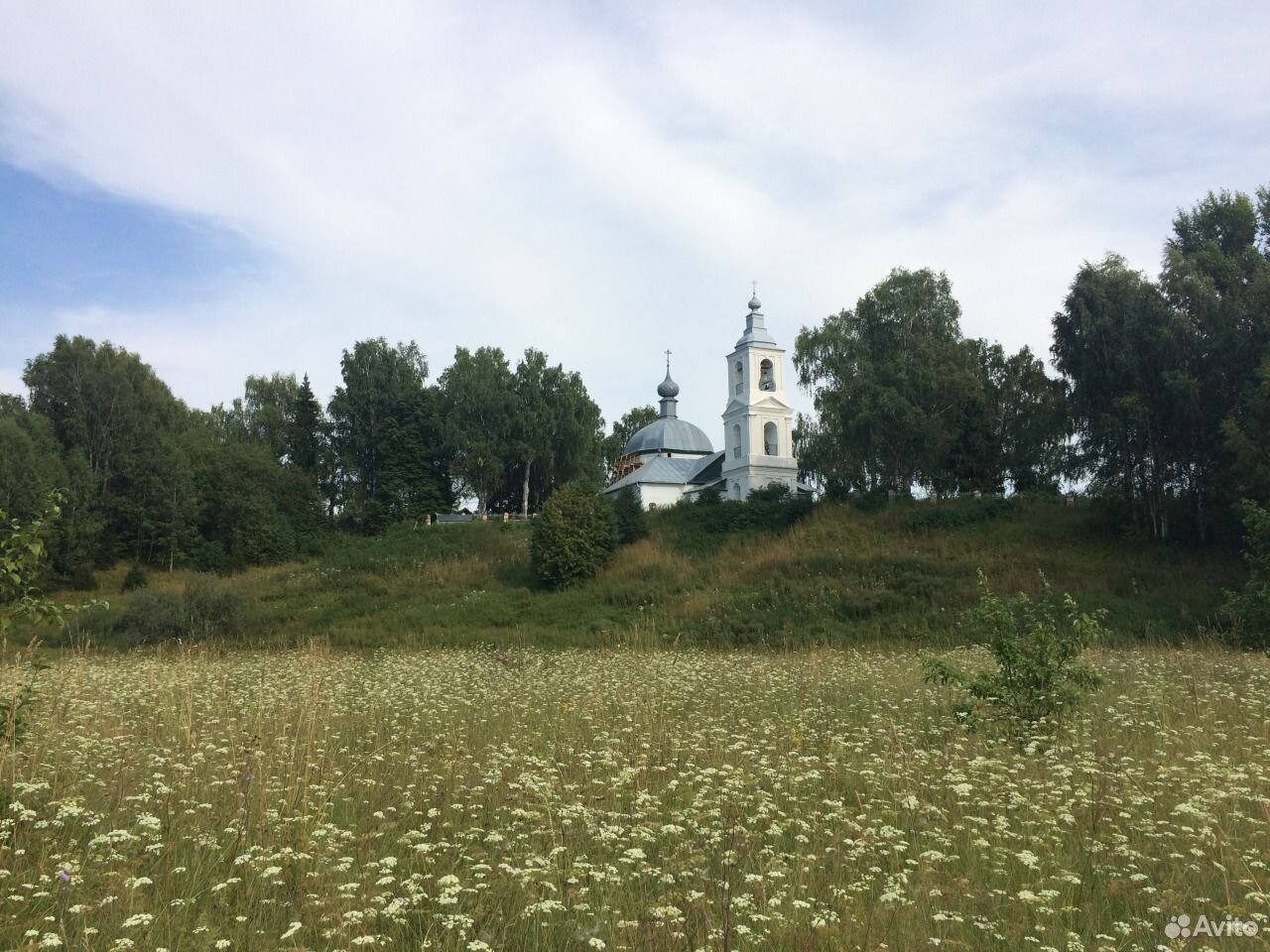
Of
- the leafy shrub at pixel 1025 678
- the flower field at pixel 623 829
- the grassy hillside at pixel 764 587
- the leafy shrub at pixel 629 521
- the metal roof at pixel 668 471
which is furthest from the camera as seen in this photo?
the metal roof at pixel 668 471

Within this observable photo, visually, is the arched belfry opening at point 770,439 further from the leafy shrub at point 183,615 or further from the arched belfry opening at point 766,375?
the leafy shrub at point 183,615

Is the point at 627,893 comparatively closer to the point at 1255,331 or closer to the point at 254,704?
the point at 254,704

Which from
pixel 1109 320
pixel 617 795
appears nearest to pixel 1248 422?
pixel 1109 320

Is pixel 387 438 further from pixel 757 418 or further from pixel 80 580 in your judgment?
pixel 757 418

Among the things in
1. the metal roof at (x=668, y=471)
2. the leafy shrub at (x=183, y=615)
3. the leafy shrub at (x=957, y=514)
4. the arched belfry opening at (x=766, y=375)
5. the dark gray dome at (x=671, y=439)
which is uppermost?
the arched belfry opening at (x=766, y=375)

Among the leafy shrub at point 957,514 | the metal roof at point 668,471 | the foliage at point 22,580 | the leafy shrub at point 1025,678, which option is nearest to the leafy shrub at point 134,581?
the metal roof at point 668,471

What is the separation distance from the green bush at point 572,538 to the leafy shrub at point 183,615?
10.5 metres

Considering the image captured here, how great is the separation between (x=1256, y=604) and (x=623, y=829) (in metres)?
17.3

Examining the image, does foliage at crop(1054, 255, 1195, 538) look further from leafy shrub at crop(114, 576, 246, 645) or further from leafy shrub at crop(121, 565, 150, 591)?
leafy shrub at crop(121, 565, 150, 591)

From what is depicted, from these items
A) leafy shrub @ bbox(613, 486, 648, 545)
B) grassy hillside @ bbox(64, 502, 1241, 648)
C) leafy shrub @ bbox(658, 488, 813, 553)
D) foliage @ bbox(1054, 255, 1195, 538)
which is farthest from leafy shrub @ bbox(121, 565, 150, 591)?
foliage @ bbox(1054, 255, 1195, 538)

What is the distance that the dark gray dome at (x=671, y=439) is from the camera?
67.8 m

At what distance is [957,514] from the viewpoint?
3762 cm

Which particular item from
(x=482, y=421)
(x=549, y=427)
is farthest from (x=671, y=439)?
(x=482, y=421)

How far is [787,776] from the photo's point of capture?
19.2 ft
